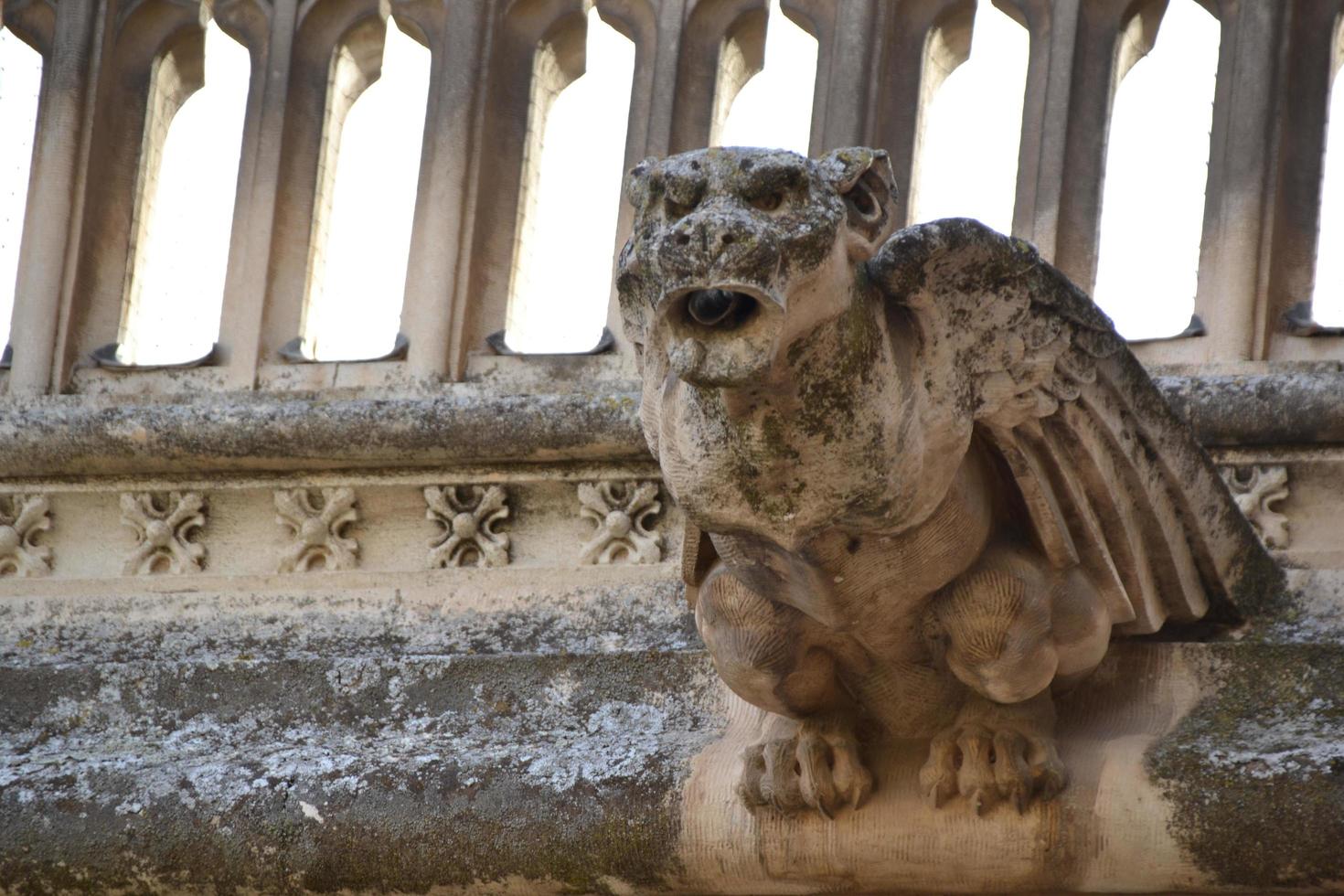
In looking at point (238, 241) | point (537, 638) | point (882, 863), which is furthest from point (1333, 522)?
point (238, 241)

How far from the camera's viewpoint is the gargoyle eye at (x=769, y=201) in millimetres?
A: 2844

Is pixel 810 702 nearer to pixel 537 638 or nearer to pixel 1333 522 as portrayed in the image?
pixel 537 638

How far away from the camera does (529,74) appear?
4.38m

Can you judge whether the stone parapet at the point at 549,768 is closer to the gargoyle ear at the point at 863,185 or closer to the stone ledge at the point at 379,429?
the stone ledge at the point at 379,429

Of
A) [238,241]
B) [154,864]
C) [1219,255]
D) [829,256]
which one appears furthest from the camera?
[238,241]

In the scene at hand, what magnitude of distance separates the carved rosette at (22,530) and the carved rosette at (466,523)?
63 cm

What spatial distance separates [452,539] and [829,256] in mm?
1315

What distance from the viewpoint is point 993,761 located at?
337 centimetres

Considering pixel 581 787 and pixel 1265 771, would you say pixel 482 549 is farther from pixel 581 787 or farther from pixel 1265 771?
pixel 1265 771

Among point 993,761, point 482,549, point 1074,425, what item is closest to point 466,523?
point 482,549

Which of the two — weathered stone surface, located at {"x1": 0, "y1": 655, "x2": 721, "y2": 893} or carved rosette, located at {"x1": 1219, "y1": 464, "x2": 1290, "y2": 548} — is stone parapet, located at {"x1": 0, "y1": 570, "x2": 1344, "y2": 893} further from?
carved rosette, located at {"x1": 1219, "y1": 464, "x2": 1290, "y2": 548}

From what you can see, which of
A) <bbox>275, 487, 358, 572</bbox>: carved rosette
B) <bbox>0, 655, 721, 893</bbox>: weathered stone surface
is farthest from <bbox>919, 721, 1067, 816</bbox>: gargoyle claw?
<bbox>275, 487, 358, 572</bbox>: carved rosette

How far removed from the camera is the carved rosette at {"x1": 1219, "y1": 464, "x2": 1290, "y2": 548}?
148 inches

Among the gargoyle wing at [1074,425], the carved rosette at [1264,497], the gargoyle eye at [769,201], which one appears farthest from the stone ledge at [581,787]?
the gargoyle eye at [769,201]
